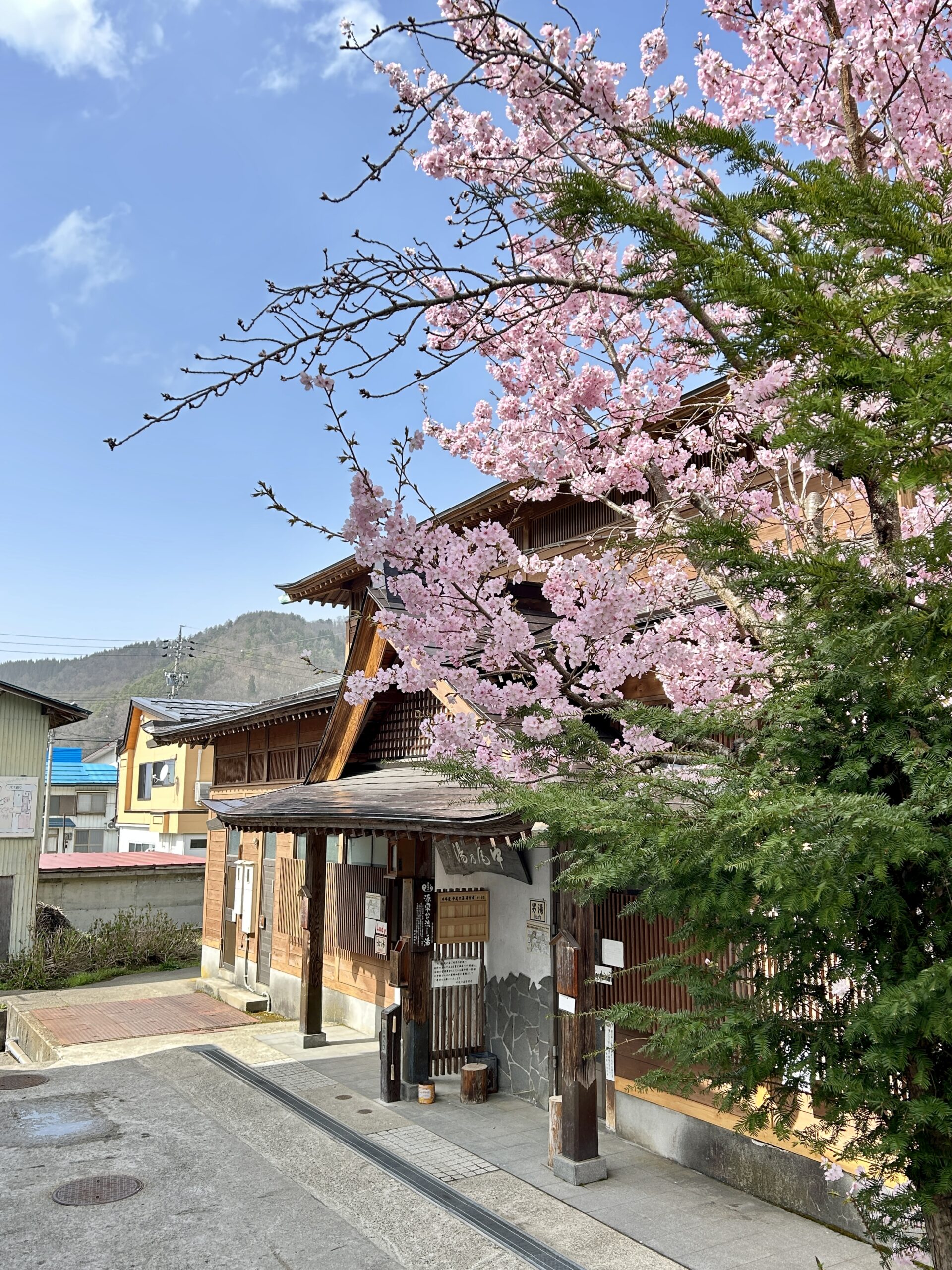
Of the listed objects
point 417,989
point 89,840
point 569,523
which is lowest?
point 89,840

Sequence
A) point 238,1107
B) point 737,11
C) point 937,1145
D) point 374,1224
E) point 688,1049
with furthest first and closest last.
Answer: point 238,1107 → point 374,1224 → point 737,11 → point 688,1049 → point 937,1145

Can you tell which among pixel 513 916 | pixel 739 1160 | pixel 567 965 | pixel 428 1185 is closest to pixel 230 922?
pixel 513 916

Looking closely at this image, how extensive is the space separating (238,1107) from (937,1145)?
9.59 meters

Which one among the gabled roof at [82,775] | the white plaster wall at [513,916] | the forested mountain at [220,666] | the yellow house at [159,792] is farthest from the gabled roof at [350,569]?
the forested mountain at [220,666]

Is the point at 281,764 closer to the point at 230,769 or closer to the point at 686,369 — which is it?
the point at 230,769

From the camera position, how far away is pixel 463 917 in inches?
437

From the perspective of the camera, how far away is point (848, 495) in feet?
28.4

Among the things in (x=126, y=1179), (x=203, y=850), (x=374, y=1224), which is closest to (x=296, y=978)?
(x=126, y=1179)

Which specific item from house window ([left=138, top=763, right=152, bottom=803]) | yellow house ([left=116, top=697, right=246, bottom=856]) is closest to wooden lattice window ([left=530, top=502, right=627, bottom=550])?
yellow house ([left=116, top=697, right=246, bottom=856])

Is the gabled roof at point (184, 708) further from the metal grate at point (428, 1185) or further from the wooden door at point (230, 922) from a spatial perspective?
the metal grate at point (428, 1185)

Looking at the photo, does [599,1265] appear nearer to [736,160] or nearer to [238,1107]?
[238,1107]

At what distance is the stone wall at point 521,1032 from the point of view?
1045 centimetres

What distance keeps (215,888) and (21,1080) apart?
8150 mm

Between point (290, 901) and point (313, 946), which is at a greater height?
point (290, 901)
